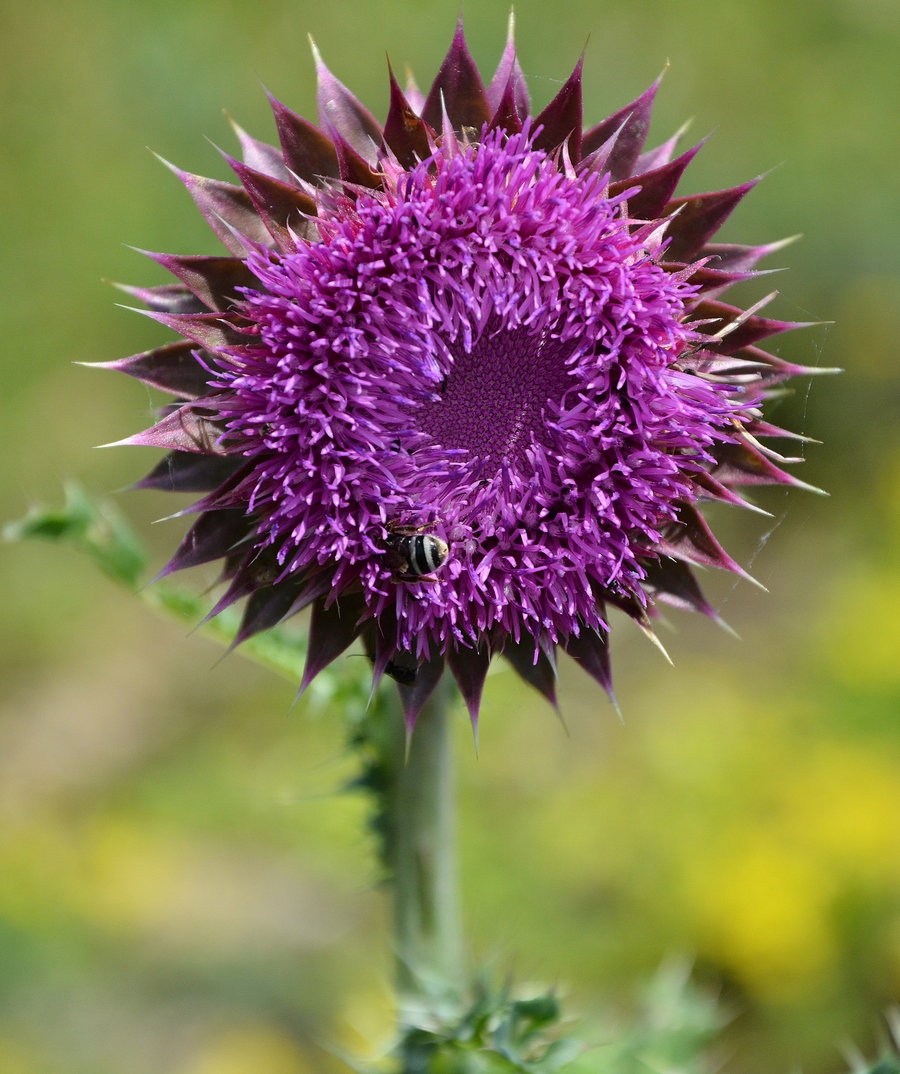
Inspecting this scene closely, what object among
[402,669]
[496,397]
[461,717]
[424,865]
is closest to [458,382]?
[496,397]

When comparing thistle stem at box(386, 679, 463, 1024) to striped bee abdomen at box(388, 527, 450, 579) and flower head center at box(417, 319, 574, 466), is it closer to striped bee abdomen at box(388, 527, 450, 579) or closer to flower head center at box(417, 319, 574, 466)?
striped bee abdomen at box(388, 527, 450, 579)

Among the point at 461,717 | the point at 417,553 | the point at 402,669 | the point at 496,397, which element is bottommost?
the point at 402,669

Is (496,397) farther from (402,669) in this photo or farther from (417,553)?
(402,669)

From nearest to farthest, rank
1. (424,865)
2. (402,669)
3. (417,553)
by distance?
(417,553)
(402,669)
(424,865)

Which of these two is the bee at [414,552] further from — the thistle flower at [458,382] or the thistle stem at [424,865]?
the thistle stem at [424,865]

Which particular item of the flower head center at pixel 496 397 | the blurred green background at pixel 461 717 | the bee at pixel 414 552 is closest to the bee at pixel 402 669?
the bee at pixel 414 552

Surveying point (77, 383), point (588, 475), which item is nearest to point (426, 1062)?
point (588, 475)

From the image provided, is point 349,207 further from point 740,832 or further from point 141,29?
point 141,29
